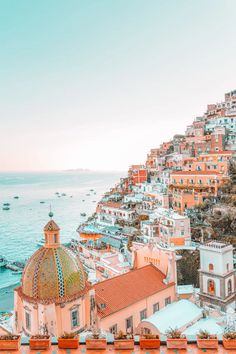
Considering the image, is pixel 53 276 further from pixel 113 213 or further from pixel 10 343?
pixel 113 213

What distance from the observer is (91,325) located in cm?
1589

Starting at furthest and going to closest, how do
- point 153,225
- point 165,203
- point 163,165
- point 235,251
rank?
point 163,165 → point 165,203 → point 153,225 → point 235,251

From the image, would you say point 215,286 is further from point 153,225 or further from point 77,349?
point 153,225

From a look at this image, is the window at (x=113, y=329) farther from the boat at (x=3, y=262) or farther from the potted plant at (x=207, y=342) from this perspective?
the boat at (x=3, y=262)

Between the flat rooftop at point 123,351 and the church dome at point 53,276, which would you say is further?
the church dome at point 53,276

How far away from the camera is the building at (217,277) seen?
23.6 m

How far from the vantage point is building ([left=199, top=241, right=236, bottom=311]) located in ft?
77.3

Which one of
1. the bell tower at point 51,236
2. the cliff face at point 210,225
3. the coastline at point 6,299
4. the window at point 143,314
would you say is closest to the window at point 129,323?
the window at point 143,314

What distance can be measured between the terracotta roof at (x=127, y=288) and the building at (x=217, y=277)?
4742 mm

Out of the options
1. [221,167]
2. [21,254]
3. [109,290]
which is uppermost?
[221,167]

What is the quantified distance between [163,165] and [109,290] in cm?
5748

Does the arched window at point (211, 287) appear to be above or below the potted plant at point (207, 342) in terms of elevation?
below

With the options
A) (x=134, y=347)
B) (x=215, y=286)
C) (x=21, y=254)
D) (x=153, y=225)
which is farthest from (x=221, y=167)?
(x=134, y=347)


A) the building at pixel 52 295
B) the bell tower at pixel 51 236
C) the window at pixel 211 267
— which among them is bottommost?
the window at pixel 211 267
